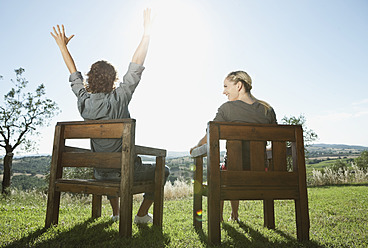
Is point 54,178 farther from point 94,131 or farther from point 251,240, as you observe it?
point 251,240

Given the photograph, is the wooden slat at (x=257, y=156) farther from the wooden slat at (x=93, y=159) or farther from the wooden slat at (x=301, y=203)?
the wooden slat at (x=93, y=159)

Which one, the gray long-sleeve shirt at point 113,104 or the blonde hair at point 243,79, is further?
the blonde hair at point 243,79

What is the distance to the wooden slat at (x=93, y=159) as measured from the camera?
8.32 feet

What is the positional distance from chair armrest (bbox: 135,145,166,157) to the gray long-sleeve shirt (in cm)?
36

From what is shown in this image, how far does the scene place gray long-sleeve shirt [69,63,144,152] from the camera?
2895 mm

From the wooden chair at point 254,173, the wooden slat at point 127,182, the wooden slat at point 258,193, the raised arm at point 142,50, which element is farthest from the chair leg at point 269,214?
the raised arm at point 142,50

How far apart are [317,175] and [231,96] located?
9118 millimetres

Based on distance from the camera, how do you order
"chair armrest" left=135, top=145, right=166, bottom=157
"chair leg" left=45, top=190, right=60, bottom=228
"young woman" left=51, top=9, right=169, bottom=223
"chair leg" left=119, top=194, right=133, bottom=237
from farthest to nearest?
"young woman" left=51, top=9, right=169, bottom=223 → "chair leg" left=45, top=190, right=60, bottom=228 → "chair armrest" left=135, top=145, right=166, bottom=157 → "chair leg" left=119, top=194, right=133, bottom=237

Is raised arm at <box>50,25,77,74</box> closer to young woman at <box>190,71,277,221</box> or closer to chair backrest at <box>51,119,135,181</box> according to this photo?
chair backrest at <box>51,119,135,181</box>

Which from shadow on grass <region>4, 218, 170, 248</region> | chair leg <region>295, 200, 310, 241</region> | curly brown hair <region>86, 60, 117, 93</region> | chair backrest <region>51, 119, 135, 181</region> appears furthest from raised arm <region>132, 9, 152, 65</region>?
chair leg <region>295, 200, 310, 241</region>

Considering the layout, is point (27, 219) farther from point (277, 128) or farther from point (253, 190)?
point (277, 128)

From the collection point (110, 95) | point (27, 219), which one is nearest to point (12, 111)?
point (27, 219)

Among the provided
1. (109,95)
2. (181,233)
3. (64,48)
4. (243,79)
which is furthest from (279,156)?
(64,48)

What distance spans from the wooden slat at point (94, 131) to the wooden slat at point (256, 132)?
1071 millimetres
